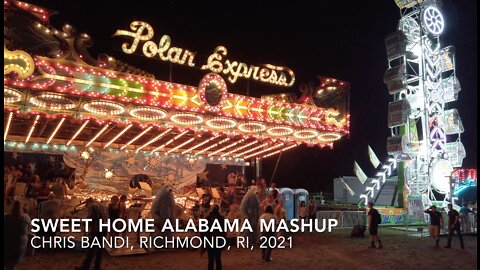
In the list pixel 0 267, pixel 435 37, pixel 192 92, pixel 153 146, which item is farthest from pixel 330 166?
pixel 0 267

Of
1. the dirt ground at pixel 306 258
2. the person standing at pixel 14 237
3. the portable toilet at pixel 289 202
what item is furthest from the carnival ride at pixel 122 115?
the person standing at pixel 14 237

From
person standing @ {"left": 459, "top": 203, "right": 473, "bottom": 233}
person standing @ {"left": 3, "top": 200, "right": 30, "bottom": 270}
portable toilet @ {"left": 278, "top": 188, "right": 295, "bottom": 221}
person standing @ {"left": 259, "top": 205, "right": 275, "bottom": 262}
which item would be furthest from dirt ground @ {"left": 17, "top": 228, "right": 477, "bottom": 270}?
portable toilet @ {"left": 278, "top": 188, "right": 295, "bottom": 221}

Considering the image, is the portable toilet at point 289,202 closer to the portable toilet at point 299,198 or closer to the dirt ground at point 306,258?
the portable toilet at point 299,198

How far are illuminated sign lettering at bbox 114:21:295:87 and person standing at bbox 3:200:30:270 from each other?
739 cm

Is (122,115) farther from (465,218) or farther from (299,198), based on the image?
(465,218)

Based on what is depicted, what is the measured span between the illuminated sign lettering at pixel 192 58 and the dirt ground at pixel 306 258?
6.21 metres

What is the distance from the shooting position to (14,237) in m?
6.69

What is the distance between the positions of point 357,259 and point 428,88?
60.8 feet

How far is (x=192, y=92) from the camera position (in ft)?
43.2

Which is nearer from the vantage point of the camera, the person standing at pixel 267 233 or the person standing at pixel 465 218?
the person standing at pixel 267 233

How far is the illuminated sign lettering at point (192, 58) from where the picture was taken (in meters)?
13.2

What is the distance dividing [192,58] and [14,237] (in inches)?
354

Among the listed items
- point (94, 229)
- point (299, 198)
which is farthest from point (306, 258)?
point (299, 198)

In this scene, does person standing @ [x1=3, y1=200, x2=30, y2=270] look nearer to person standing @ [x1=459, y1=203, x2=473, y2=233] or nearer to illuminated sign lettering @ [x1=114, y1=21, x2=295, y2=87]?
illuminated sign lettering @ [x1=114, y1=21, x2=295, y2=87]
